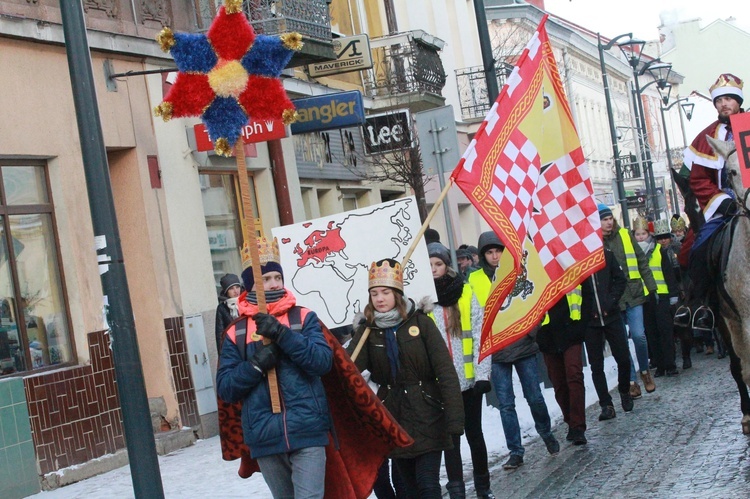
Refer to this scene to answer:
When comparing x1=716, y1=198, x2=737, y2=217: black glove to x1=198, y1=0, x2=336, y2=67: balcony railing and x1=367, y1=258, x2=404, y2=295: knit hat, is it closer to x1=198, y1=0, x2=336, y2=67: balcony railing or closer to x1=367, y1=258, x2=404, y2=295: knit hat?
x1=367, y1=258, x2=404, y2=295: knit hat

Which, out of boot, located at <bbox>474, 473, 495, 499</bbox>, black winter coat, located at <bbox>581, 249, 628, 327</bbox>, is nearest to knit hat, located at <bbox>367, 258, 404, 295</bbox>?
boot, located at <bbox>474, 473, 495, 499</bbox>

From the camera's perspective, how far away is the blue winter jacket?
6.54 meters

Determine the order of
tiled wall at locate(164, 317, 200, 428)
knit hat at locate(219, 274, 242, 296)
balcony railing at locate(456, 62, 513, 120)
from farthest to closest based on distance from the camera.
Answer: balcony railing at locate(456, 62, 513, 120) < tiled wall at locate(164, 317, 200, 428) < knit hat at locate(219, 274, 242, 296)

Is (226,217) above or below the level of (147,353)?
above

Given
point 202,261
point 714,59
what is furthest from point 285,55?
point 714,59

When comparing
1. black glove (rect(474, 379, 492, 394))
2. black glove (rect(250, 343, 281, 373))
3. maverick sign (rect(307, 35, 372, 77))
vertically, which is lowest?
black glove (rect(474, 379, 492, 394))

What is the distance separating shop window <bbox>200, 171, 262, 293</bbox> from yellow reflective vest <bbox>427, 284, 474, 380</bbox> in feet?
27.1

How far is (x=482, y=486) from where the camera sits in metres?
9.39

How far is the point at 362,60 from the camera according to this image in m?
20.8

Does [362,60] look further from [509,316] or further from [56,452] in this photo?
[509,316]

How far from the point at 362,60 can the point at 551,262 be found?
35.5 feet

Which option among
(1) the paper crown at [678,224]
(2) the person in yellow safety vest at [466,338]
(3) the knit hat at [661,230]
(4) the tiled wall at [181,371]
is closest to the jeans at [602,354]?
(2) the person in yellow safety vest at [466,338]

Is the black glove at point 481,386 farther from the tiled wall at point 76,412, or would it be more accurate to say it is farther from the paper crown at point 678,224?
the paper crown at point 678,224

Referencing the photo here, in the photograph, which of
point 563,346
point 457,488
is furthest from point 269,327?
point 563,346
